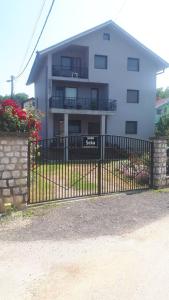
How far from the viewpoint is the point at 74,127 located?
1105 inches

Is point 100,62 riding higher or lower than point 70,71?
higher

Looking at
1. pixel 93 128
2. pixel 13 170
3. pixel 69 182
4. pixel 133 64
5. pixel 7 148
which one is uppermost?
pixel 133 64

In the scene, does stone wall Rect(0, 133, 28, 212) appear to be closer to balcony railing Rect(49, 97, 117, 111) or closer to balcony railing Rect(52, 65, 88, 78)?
balcony railing Rect(49, 97, 117, 111)

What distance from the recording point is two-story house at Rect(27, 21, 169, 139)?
85.6 feet

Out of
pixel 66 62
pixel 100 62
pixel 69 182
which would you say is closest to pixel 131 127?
pixel 100 62

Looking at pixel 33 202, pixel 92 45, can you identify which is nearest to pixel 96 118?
pixel 92 45

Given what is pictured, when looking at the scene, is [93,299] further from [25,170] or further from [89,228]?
[25,170]

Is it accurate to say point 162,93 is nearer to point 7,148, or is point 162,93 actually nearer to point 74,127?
point 74,127

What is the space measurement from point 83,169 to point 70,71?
16.5 metres

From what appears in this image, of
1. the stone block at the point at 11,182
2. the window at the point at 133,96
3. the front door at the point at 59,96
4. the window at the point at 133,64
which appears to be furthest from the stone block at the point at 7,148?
the window at the point at 133,64

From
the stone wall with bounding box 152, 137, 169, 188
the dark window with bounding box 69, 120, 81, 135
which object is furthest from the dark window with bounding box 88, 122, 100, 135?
the stone wall with bounding box 152, 137, 169, 188

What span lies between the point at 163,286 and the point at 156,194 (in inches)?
259

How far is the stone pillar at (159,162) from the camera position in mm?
11695

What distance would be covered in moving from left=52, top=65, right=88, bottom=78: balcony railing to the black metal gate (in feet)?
46.1
